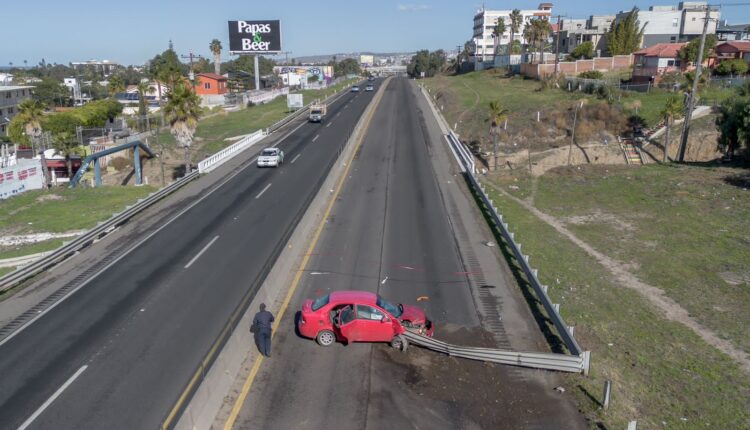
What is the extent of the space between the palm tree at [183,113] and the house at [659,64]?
5664 cm

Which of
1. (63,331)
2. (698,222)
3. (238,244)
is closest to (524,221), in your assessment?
(698,222)

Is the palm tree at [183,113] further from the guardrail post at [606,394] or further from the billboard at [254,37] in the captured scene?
the billboard at [254,37]

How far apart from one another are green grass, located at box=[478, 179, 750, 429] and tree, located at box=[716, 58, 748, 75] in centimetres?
6004

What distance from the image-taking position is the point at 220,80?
11019 cm

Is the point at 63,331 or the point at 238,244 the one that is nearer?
the point at 63,331

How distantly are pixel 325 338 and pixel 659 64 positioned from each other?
7374 centimetres

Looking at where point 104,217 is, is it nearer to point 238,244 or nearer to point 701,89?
point 238,244

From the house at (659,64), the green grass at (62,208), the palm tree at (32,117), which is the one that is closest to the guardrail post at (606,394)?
the green grass at (62,208)

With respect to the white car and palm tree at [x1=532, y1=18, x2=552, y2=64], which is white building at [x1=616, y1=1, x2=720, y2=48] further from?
the white car

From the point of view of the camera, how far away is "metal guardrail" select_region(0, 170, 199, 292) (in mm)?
20922

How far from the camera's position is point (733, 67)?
68500mm

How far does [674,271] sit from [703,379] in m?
8.90

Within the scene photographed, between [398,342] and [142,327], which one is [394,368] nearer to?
[398,342]

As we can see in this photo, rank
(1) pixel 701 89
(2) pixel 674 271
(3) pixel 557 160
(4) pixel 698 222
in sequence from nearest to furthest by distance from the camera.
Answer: (2) pixel 674 271
(4) pixel 698 222
(3) pixel 557 160
(1) pixel 701 89
